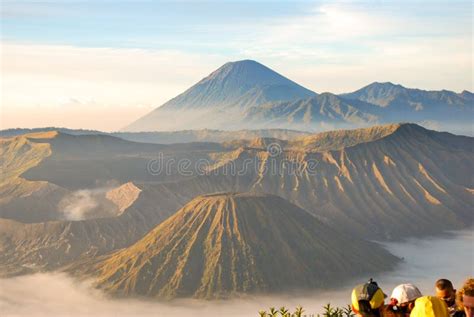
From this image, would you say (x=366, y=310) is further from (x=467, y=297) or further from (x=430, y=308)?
(x=467, y=297)

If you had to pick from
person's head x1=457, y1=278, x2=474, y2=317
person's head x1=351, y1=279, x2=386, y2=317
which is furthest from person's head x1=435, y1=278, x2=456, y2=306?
person's head x1=351, y1=279, x2=386, y2=317

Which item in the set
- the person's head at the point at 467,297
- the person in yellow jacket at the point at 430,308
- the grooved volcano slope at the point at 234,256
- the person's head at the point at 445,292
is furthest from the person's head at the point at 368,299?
the grooved volcano slope at the point at 234,256

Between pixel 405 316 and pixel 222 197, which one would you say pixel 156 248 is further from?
pixel 405 316

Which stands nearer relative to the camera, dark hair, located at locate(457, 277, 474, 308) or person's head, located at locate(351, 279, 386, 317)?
dark hair, located at locate(457, 277, 474, 308)

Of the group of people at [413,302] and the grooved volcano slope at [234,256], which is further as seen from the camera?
the grooved volcano slope at [234,256]

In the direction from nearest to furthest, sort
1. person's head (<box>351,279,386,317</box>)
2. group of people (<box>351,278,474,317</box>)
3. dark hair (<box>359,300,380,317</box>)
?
group of people (<box>351,278,474,317</box>), person's head (<box>351,279,386,317</box>), dark hair (<box>359,300,380,317</box>)

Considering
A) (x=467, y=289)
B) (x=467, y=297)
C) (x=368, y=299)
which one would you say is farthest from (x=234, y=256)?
(x=467, y=289)

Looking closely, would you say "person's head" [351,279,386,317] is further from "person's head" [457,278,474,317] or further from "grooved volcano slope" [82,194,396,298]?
"grooved volcano slope" [82,194,396,298]

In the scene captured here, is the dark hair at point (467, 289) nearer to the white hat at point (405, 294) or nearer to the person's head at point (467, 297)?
the person's head at point (467, 297)
